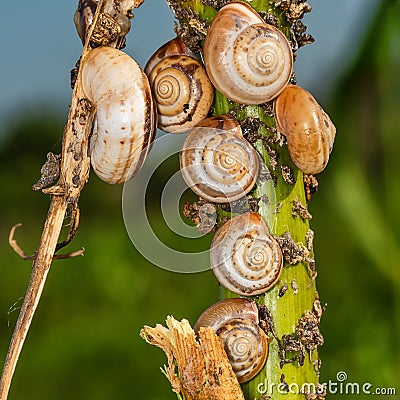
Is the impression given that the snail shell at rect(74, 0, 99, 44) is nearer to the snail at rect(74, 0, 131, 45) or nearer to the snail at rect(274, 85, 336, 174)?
the snail at rect(74, 0, 131, 45)

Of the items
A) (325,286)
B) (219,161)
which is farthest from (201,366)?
(325,286)

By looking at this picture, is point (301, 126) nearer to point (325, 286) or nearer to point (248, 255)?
point (248, 255)

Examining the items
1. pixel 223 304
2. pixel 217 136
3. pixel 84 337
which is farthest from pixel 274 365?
pixel 84 337

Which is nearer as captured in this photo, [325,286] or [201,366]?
[201,366]

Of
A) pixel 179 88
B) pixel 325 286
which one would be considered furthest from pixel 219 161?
pixel 325 286

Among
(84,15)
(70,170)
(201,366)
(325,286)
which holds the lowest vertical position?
(201,366)

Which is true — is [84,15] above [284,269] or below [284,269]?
above

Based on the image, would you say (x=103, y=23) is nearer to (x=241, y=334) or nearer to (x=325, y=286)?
(x=241, y=334)
